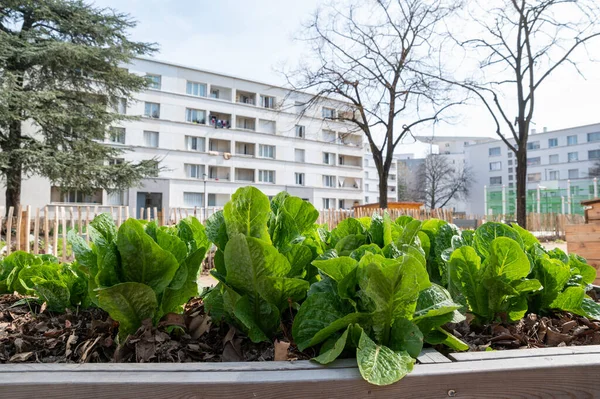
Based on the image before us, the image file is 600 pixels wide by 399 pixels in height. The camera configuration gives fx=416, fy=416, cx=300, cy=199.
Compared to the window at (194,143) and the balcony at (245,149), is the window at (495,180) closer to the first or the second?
the balcony at (245,149)

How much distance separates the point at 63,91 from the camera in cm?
1881

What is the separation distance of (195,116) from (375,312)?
4439 centimetres

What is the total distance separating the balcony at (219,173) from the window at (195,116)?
4.95m

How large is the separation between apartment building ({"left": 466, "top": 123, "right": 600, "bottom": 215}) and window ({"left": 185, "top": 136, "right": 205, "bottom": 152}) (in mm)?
35616

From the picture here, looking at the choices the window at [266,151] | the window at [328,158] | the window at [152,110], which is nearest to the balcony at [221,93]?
the window at [266,151]

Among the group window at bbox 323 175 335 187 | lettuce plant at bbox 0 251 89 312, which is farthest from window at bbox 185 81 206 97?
lettuce plant at bbox 0 251 89 312

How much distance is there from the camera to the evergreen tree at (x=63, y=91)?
1691 centimetres

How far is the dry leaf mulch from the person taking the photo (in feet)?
3.76

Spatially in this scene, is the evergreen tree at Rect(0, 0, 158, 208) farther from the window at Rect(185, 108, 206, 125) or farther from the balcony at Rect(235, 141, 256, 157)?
the balcony at Rect(235, 141, 256, 157)

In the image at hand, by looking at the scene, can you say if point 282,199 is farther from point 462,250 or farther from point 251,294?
point 462,250

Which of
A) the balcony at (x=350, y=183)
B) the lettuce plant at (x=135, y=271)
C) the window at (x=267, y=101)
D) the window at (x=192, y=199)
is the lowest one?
the lettuce plant at (x=135, y=271)

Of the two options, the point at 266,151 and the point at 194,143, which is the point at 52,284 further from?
the point at 266,151

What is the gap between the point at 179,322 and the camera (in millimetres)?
1279

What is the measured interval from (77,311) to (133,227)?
0.63 meters
